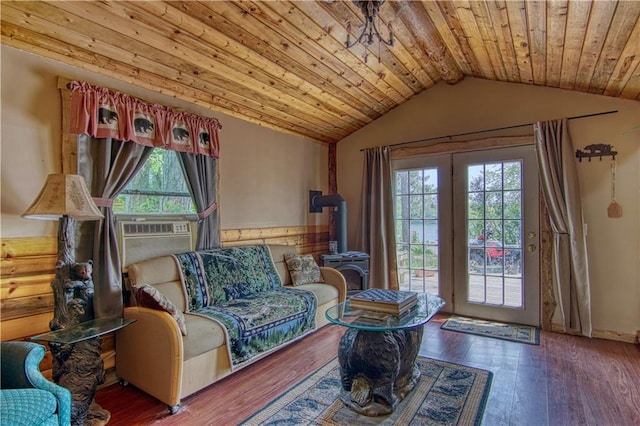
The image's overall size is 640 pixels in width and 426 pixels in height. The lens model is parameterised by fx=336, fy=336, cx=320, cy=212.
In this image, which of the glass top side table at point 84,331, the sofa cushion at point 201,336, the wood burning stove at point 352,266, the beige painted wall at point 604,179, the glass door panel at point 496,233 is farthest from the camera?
the wood burning stove at point 352,266

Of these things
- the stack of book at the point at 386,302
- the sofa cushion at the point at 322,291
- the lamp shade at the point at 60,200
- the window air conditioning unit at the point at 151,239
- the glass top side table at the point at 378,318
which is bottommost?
the sofa cushion at the point at 322,291

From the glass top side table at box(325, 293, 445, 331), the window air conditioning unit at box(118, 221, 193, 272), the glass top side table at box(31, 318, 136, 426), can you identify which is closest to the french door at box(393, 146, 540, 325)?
the glass top side table at box(325, 293, 445, 331)

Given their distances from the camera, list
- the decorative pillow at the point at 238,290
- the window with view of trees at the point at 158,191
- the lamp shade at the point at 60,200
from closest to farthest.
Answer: the lamp shade at the point at 60,200, the window with view of trees at the point at 158,191, the decorative pillow at the point at 238,290

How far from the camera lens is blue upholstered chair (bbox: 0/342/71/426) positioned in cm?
142

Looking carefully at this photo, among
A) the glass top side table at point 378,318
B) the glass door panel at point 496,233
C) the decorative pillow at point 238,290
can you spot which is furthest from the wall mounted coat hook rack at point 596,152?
the decorative pillow at point 238,290

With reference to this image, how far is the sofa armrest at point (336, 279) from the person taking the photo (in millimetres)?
3984

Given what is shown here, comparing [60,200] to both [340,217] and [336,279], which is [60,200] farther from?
[340,217]

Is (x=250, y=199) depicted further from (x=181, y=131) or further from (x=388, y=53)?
(x=388, y=53)

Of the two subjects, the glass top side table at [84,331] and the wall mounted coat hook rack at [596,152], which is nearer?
the glass top side table at [84,331]

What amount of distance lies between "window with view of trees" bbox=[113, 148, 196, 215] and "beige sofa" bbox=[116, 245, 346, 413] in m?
0.52

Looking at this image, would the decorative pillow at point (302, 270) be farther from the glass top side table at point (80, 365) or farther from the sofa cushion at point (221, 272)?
the glass top side table at point (80, 365)

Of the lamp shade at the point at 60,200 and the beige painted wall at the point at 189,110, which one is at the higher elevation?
the beige painted wall at the point at 189,110

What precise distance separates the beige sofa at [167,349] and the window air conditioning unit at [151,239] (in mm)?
132

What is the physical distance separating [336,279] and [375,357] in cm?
183
